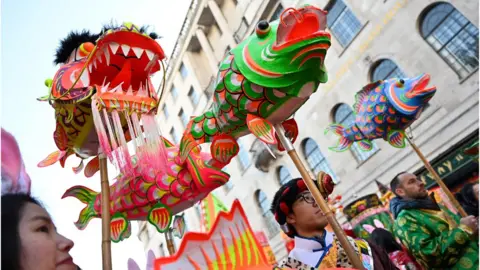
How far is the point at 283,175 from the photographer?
14.0 m

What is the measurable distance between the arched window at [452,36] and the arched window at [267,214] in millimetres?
8121

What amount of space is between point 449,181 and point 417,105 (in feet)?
12.7

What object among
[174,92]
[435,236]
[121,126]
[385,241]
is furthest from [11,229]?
[174,92]

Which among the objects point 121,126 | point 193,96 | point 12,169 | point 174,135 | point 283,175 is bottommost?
point 12,169

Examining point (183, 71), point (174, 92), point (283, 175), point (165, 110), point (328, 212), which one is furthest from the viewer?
point (165, 110)

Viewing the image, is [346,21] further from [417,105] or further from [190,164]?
[190,164]

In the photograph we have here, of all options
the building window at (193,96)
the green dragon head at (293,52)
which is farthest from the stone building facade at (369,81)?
the green dragon head at (293,52)

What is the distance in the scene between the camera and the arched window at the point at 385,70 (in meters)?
9.94

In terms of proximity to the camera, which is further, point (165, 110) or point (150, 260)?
point (165, 110)

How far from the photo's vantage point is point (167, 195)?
2854 millimetres

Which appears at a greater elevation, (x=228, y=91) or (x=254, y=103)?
(x=228, y=91)

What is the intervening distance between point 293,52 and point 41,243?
1513 millimetres

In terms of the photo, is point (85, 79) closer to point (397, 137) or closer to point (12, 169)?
point (12, 169)

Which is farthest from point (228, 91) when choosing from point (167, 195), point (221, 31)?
point (221, 31)
